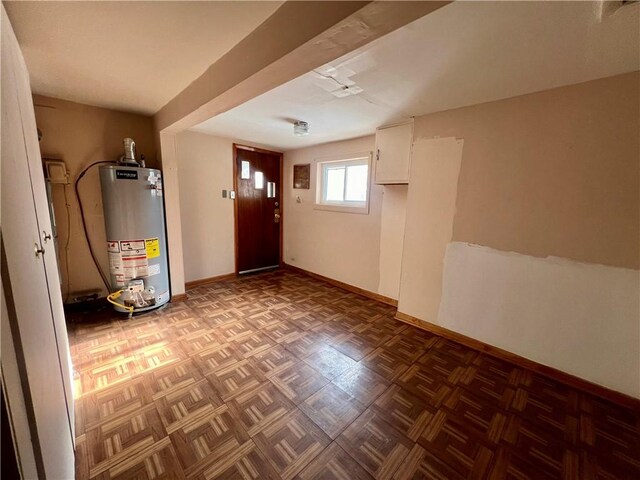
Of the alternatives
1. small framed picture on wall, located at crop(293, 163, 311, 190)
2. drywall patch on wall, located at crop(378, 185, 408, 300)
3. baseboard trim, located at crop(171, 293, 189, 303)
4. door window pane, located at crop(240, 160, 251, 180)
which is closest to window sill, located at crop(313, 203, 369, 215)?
drywall patch on wall, located at crop(378, 185, 408, 300)

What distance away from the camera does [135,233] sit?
95.5 inches

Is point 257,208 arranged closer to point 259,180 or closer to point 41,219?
point 259,180

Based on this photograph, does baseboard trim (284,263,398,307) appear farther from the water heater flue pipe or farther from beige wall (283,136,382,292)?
the water heater flue pipe

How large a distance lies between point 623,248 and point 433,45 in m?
1.77

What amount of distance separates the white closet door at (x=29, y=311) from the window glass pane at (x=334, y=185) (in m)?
3.08

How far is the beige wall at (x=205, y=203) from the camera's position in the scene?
319 cm

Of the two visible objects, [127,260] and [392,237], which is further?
[392,237]

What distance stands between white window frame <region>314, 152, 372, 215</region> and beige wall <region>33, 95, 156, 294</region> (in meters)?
2.25

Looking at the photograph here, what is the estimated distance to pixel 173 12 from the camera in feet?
3.79

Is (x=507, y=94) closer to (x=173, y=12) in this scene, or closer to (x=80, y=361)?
(x=173, y=12)

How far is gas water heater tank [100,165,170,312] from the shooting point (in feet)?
7.61

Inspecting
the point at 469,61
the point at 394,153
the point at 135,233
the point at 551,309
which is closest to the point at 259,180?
the point at 135,233

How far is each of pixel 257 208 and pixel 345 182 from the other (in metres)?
1.54

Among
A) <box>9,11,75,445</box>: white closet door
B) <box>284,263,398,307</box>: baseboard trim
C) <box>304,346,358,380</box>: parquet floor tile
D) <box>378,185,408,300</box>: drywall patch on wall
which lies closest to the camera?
<box>9,11,75,445</box>: white closet door
